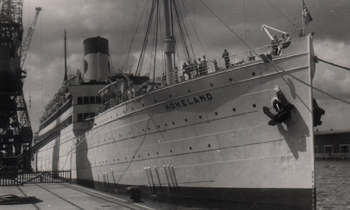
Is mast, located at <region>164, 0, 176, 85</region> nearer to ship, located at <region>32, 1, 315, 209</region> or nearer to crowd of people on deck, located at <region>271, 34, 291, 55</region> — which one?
ship, located at <region>32, 1, 315, 209</region>

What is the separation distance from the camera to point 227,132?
1107cm

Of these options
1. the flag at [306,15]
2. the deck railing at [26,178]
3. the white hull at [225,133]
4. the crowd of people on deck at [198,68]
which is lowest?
the deck railing at [26,178]

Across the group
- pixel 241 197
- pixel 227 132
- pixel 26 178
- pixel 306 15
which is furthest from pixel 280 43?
pixel 26 178

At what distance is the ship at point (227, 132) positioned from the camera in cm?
993

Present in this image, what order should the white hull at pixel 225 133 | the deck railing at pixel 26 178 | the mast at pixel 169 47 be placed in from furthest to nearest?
the deck railing at pixel 26 178, the mast at pixel 169 47, the white hull at pixel 225 133

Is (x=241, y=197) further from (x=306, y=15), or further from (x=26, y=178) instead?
(x=26, y=178)

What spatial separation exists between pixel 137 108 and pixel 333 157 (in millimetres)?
53555

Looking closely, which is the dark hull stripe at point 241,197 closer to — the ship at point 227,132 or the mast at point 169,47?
the ship at point 227,132

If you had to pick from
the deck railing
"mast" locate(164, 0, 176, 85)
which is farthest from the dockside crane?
"mast" locate(164, 0, 176, 85)

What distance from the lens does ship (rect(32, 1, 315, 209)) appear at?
9.93 m

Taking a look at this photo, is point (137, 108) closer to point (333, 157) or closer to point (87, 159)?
point (87, 159)

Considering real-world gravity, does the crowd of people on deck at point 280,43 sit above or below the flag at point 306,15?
below

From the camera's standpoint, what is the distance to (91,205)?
9.76 m

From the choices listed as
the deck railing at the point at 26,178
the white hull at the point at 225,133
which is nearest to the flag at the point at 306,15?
the white hull at the point at 225,133
